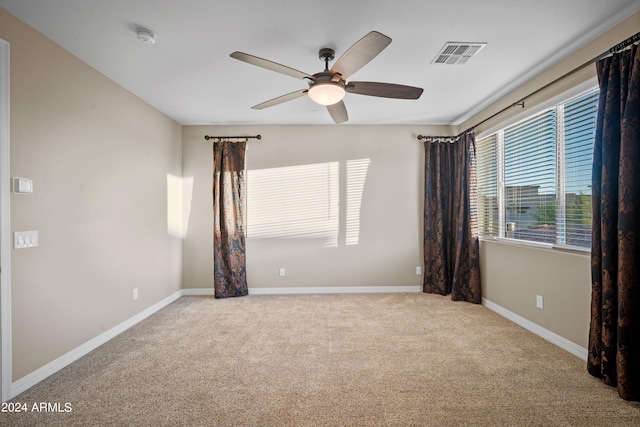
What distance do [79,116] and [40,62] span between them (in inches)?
19.0

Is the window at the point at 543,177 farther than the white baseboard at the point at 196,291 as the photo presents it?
No

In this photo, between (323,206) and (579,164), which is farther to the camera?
(323,206)

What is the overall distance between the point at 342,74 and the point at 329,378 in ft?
7.25

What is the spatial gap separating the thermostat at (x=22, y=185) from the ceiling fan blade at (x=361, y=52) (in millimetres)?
2291

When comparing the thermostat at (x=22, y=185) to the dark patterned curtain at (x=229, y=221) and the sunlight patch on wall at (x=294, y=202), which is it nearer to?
the dark patterned curtain at (x=229, y=221)

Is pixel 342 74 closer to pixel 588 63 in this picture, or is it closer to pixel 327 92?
pixel 327 92

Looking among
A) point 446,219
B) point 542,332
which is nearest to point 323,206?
point 446,219

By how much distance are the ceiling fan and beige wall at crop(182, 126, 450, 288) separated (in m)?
2.07

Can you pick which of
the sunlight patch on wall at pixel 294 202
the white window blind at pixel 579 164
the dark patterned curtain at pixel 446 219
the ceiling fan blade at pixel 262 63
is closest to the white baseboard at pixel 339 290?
the dark patterned curtain at pixel 446 219

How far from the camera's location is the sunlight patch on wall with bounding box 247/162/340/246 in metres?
4.87

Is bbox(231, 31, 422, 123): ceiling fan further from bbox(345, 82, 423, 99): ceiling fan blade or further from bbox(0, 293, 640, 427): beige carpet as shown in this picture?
bbox(0, 293, 640, 427): beige carpet

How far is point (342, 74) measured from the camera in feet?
7.60

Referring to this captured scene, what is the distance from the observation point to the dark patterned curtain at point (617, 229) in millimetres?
2023

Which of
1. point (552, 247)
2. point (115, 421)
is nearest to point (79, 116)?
point (115, 421)
